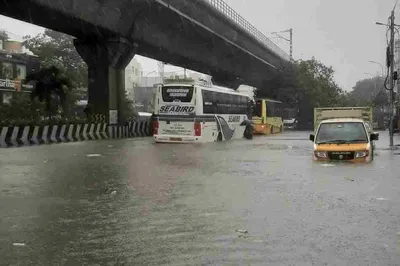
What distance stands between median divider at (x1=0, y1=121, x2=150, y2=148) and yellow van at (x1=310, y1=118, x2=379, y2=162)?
1425 cm

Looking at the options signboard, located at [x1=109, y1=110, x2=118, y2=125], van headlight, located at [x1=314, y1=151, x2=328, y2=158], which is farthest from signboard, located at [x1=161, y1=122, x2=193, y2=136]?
van headlight, located at [x1=314, y1=151, x2=328, y2=158]

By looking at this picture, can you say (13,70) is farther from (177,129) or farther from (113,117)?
(177,129)

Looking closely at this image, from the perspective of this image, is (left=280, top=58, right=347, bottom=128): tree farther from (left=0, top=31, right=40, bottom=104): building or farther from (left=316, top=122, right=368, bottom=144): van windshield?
(left=316, top=122, right=368, bottom=144): van windshield

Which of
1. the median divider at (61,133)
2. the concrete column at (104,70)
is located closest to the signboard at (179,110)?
the median divider at (61,133)

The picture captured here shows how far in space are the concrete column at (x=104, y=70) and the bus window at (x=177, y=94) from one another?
305 inches

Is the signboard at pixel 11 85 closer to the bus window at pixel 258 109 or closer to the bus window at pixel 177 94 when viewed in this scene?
the bus window at pixel 258 109

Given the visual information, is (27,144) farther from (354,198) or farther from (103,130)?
(354,198)

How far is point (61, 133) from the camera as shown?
2856cm

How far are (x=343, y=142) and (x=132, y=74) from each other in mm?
108454

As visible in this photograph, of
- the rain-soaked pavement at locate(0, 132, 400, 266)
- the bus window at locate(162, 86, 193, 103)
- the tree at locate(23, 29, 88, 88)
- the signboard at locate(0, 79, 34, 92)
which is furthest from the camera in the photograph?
the tree at locate(23, 29, 88, 88)

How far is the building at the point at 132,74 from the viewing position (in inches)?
4592

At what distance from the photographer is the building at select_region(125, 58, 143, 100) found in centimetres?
11662

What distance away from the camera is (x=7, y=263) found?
17.6 feet

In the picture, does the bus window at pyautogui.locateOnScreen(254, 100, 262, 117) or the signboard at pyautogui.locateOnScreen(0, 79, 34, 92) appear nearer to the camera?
the bus window at pyautogui.locateOnScreen(254, 100, 262, 117)
